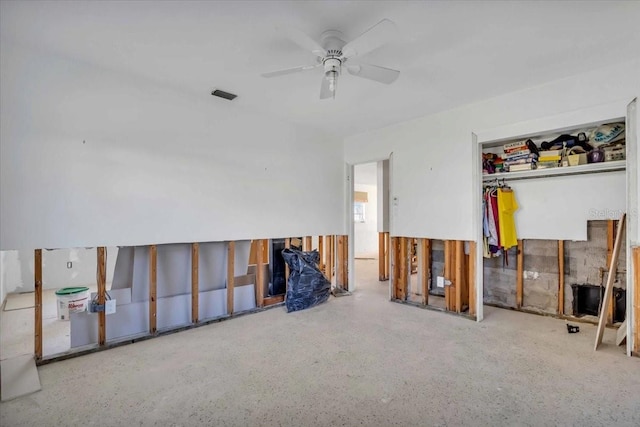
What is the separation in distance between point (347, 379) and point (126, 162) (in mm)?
2792

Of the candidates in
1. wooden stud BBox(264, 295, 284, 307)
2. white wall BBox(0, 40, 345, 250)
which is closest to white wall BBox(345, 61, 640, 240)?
white wall BBox(0, 40, 345, 250)

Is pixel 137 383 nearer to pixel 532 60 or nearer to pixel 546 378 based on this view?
pixel 546 378

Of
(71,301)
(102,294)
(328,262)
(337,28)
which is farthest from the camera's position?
(328,262)

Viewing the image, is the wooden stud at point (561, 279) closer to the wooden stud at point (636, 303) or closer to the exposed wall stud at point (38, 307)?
the wooden stud at point (636, 303)

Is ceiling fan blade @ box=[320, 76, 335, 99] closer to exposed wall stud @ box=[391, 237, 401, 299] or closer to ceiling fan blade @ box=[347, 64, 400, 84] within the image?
ceiling fan blade @ box=[347, 64, 400, 84]

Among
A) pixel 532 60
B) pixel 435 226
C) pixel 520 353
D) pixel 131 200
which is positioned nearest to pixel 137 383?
pixel 131 200

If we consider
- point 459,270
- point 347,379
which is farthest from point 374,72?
point 459,270

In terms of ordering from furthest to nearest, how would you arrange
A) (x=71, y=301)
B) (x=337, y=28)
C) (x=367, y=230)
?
(x=367, y=230)
(x=71, y=301)
(x=337, y=28)

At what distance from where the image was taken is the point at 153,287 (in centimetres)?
321

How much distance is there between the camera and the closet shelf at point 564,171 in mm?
3277

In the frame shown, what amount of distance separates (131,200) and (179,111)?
41.8 inches

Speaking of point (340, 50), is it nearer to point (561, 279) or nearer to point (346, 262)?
point (346, 262)

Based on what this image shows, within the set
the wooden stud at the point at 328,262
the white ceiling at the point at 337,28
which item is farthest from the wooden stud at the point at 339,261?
the white ceiling at the point at 337,28

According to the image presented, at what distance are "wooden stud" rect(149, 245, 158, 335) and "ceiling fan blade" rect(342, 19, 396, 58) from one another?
2637 mm
